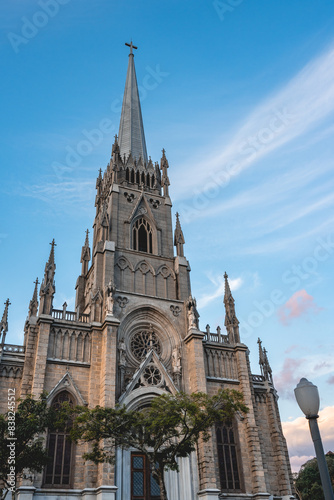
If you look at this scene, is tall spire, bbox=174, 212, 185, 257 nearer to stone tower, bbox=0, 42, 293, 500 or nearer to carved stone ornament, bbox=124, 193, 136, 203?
stone tower, bbox=0, 42, 293, 500

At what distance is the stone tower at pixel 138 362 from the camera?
81.5 ft

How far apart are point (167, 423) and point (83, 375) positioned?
8873mm

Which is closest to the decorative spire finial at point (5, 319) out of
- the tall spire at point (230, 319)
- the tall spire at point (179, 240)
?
the tall spire at point (179, 240)

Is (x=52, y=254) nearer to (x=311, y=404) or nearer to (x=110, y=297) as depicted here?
(x=110, y=297)

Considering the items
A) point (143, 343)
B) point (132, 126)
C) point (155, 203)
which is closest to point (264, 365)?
point (143, 343)

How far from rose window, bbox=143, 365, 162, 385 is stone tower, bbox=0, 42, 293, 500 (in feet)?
0.23

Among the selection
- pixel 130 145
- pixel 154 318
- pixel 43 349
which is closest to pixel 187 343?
pixel 154 318

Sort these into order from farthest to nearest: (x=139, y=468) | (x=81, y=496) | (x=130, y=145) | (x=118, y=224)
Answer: (x=130, y=145) < (x=118, y=224) < (x=139, y=468) < (x=81, y=496)

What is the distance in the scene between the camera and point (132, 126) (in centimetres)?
4519

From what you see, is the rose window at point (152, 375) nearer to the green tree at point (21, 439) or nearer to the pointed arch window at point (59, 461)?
the pointed arch window at point (59, 461)

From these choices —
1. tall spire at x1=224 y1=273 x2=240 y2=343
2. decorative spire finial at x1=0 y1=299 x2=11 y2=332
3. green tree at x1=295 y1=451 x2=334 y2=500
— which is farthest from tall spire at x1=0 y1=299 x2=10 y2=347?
green tree at x1=295 y1=451 x2=334 y2=500

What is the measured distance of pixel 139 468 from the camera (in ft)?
83.4

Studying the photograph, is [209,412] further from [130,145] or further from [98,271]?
[130,145]

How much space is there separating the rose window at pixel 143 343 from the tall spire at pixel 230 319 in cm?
558
